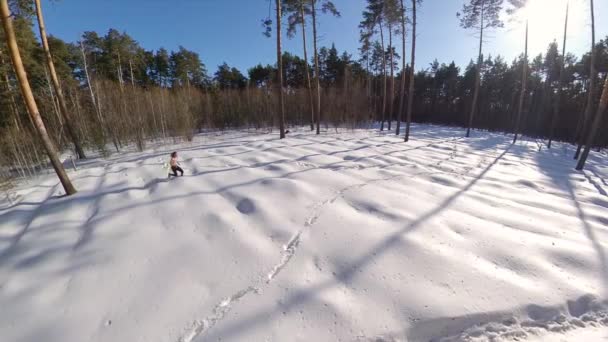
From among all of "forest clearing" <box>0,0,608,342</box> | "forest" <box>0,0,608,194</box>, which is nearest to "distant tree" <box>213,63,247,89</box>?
"forest" <box>0,0,608,194</box>

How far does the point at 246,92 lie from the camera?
16.3 m

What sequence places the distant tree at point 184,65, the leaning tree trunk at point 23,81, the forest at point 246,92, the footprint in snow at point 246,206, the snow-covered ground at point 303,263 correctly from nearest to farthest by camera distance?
the snow-covered ground at point 303,263
the footprint in snow at point 246,206
the leaning tree trunk at point 23,81
the forest at point 246,92
the distant tree at point 184,65

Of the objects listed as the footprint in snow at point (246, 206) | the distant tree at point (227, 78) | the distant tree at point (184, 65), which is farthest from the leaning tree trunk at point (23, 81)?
the distant tree at point (227, 78)

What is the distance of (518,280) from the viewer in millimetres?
2051

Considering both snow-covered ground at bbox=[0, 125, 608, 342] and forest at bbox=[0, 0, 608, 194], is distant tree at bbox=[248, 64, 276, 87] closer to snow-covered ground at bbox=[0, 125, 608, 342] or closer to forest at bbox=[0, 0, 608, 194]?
forest at bbox=[0, 0, 608, 194]

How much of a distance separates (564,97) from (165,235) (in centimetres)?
3977

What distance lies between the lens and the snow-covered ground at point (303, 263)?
1715 mm

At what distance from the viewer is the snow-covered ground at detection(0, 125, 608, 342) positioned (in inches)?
67.5

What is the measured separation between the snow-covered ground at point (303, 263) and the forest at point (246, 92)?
3.33m

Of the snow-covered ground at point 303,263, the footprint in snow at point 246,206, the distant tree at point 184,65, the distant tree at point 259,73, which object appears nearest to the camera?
the snow-covered ground at point 303,263

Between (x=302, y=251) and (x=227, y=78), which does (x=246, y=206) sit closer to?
(x=302, y=251)

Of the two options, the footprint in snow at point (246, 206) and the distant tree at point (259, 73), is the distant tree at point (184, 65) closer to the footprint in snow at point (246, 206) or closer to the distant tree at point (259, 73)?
the distant tree at point (259, 73)

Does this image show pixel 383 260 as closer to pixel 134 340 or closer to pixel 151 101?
pixel 134 340

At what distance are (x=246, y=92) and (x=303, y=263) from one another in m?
16.3
